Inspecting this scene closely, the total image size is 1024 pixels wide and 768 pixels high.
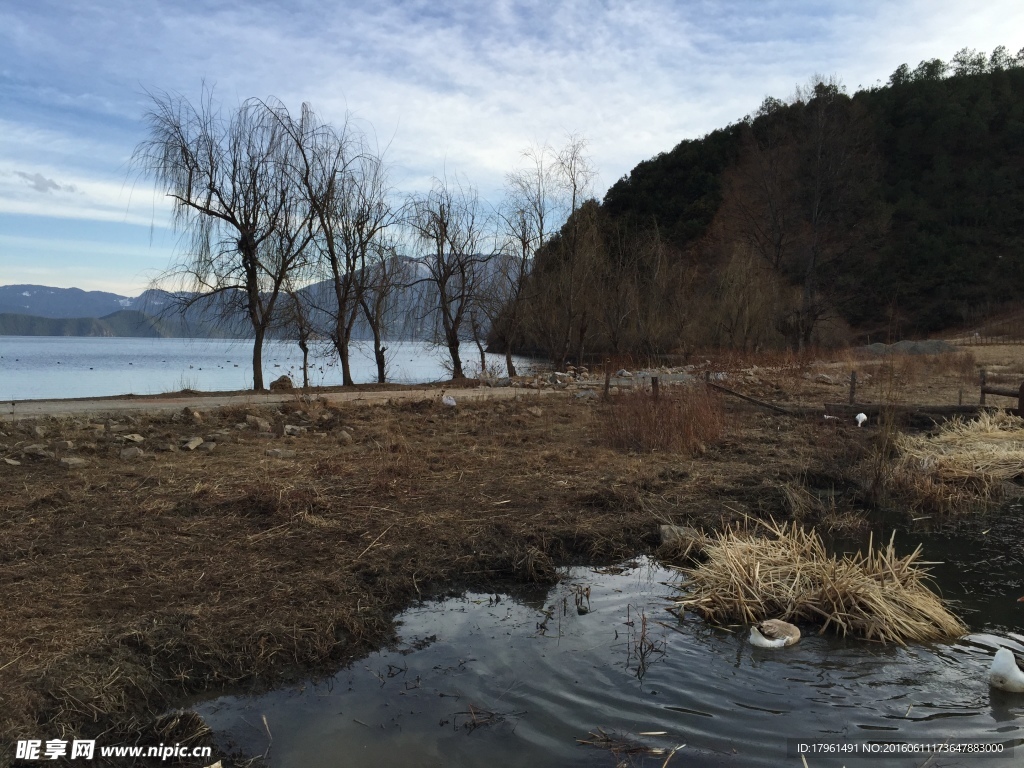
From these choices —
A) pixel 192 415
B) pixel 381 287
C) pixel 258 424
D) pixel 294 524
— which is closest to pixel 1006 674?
pixel 294 524

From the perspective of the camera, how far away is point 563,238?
2528 centimetres

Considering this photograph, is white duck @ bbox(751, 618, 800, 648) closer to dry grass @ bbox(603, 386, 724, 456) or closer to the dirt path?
dry grass @ bbox(603, 386, 724, 456)

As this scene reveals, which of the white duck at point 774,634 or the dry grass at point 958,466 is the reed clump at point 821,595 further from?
the dry grass at point 958,466

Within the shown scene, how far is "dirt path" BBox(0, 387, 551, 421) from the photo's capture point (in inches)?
475

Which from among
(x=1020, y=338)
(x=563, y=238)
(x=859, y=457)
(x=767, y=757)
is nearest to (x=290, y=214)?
(x=563, y=238)

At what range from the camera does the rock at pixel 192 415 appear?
10853 millimetres

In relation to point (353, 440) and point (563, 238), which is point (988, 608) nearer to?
point (353, 440)

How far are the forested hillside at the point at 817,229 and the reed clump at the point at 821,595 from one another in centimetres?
1976

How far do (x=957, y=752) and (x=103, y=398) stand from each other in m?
15.8

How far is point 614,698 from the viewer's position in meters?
3.72

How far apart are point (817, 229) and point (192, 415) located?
2863cm

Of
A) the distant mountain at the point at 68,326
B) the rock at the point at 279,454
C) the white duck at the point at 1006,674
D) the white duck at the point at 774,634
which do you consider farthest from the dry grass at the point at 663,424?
the distant mountain at the point at 68,326

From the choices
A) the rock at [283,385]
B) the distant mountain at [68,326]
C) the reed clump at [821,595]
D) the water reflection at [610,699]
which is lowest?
the water reflection at [610,699]

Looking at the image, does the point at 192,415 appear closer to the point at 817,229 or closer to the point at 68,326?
the point at 817,229
